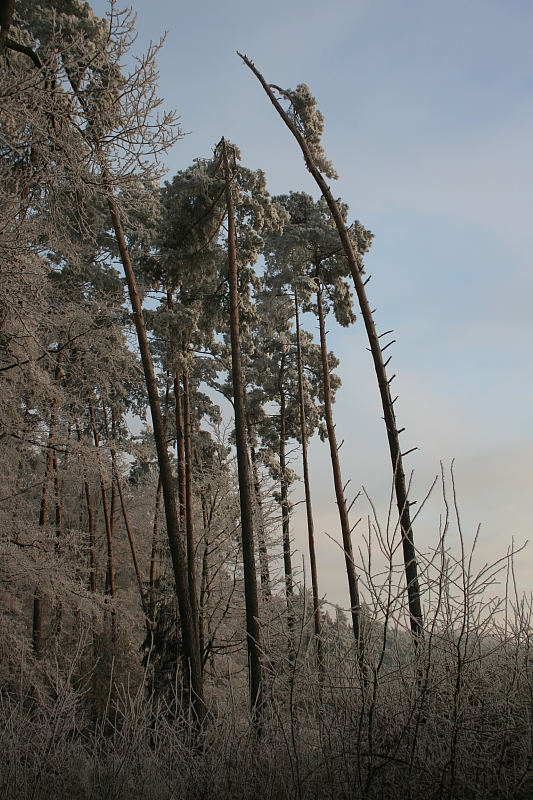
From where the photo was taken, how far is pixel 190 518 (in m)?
13.9

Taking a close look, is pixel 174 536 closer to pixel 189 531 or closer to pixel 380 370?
pixel 189 531

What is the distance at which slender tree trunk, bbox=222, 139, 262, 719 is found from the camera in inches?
Result: 385

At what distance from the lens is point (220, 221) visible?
1346cm

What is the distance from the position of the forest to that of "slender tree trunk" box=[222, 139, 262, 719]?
0.18ft

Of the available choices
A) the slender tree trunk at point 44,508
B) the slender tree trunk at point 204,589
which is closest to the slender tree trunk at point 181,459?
the slender tree trunk at point 204,589

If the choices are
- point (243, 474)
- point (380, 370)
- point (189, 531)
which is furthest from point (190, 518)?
point (380, 370)

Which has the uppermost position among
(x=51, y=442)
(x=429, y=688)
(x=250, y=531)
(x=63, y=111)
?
(x=63, y=111)

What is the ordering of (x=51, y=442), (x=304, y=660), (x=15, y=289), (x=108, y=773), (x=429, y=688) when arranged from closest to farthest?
(x=429, y=688)
(x=304, y=660)
(x=108, y=773)
(x=15, y=289)
(x=51, y=442)

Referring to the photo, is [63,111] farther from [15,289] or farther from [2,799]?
[2,799]

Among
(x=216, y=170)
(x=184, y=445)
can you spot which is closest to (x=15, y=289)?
(x=216, y=170)

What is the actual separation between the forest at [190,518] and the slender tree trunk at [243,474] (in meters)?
0.05

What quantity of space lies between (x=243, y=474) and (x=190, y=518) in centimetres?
330

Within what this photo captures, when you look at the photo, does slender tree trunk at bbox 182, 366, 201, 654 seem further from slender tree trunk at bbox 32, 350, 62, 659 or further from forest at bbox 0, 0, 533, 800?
slender tree trunk at bbox 32, 350, 62, 659

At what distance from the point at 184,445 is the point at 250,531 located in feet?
16.2
